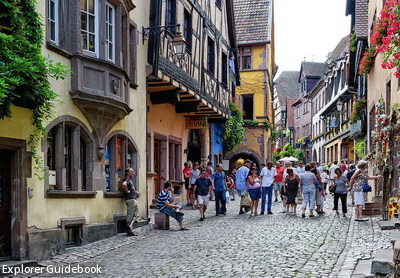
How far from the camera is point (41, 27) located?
994cm

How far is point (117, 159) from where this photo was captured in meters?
14.0

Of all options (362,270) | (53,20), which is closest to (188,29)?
(53,20)

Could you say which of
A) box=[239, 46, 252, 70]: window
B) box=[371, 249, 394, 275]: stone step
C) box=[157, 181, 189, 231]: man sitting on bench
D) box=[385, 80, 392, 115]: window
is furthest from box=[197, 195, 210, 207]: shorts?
box=[239, 46, 252, 70]: window

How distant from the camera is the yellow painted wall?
32.1 feet

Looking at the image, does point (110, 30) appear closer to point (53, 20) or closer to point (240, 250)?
point (53, 20)

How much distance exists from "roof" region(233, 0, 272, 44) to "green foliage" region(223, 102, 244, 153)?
9.35 metres

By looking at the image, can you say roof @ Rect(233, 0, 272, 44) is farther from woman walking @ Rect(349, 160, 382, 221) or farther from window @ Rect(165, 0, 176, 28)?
woman walking @ Rect(349, 160, 382, 221)

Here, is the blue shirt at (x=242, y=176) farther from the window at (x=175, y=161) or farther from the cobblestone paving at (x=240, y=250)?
the window at (x=175, y=161)

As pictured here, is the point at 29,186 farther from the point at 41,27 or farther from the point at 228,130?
the point at 228,130

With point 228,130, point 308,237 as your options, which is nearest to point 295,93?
point 228,130

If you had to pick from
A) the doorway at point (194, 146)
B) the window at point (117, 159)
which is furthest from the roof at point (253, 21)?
the window at point (117, 159)

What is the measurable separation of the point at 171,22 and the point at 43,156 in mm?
8948

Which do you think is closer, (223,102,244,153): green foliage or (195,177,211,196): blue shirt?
(195,177,211,196): blue shirt

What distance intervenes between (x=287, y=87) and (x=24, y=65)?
80303 millimetres
